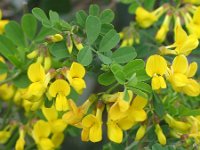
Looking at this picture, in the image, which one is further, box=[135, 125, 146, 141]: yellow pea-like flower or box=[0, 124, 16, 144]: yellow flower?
box=[0, 124, 16, 144]: yellow flower

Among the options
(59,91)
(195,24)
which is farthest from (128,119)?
(195,24)

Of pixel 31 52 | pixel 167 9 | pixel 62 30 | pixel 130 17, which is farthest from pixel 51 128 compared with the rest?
pixel 130 17

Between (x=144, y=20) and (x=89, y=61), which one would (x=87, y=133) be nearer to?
(x=89, y=61)

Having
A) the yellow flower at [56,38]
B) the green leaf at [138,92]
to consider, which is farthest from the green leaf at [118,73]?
the yellow flower at [56,38]

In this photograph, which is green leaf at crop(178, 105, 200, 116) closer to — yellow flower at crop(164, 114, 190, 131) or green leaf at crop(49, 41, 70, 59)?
yellow flower at crop(164, 114, 190, 131)

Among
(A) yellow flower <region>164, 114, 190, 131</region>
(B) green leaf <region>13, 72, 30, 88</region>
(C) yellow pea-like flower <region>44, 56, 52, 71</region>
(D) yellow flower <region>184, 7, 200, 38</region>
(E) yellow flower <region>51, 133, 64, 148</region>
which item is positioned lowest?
(E) yellow flower <region>51, 133, 64, 148</region>

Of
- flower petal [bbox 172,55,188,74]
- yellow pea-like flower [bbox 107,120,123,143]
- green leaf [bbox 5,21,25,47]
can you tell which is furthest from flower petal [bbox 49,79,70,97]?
green leaf [bbox 5,21,25,47]
